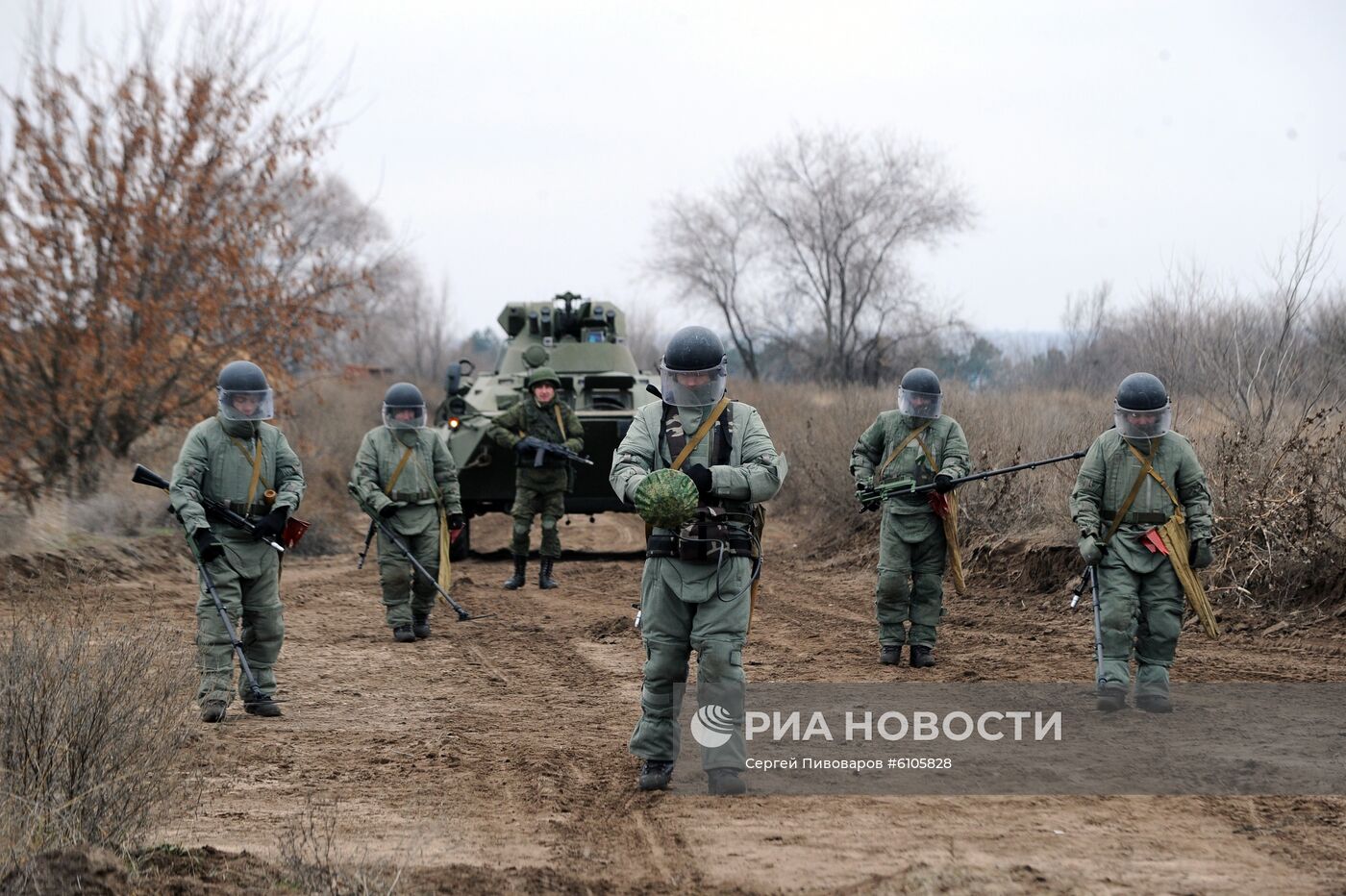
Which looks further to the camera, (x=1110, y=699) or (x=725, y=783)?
(x=1110, y=699)

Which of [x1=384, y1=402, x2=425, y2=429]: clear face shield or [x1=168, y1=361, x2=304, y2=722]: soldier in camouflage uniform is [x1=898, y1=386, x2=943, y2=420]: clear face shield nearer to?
[x1=384, y1=402, x2=425, y2=429]: clear face shield

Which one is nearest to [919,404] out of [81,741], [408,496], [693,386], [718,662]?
[693,386]

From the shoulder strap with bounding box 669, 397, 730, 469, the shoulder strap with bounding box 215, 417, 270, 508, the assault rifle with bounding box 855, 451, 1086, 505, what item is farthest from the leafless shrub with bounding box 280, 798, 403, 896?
the assault rifle with bounding box 855, 451, 1086, 505

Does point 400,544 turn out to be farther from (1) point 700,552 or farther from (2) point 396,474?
(1) point 700,552

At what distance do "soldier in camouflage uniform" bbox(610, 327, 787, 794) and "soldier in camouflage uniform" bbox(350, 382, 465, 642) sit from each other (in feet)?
14.8

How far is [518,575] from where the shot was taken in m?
13.2

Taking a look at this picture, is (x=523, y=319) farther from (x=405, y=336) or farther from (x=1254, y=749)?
(x=405, y=336)

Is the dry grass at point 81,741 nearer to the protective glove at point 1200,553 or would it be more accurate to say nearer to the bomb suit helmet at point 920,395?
the protective glove at point 1200,553

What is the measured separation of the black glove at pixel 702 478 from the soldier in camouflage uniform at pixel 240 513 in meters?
2.78

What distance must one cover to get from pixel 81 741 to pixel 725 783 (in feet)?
8.04

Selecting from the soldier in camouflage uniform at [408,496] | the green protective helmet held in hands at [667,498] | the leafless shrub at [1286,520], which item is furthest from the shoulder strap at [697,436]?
the leafless shrub at [1286,520]

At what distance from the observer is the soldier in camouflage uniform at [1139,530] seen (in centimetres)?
755

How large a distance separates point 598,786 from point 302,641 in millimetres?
4819

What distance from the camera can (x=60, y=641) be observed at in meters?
5.81
